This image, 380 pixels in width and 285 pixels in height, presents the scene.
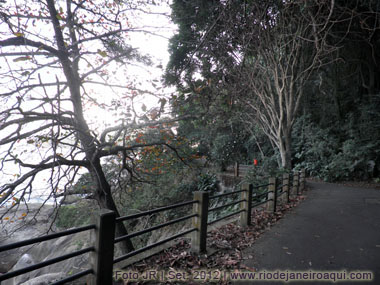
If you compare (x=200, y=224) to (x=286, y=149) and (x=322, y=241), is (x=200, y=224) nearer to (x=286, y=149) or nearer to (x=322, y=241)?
(x=322, y=241)

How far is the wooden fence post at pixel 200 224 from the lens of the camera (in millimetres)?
4328

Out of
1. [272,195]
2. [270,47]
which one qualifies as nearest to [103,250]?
[272,195]

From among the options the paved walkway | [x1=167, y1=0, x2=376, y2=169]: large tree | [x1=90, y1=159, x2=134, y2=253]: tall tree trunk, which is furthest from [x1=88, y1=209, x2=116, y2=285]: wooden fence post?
[x1=167, y1=0, x2=376, y2=169]: large tree

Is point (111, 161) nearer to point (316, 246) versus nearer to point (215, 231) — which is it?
point (215, 231)

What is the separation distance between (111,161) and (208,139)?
1165 cm

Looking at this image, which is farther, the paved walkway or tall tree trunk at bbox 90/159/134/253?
tall tree trunk at bbox 90/159/134/253

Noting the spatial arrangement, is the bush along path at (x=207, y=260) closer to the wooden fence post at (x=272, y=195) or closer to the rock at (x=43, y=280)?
the wooden fence post at (x=272, y=195)

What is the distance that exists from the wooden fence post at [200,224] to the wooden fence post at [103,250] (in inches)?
73.9

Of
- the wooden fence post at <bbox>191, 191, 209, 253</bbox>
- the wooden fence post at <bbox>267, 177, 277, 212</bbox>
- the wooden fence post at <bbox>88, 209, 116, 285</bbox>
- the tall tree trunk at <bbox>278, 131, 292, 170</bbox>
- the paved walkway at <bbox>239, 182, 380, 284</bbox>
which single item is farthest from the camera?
the tall tree trunk at <bbox>278, 131, 292, 170</bbox>

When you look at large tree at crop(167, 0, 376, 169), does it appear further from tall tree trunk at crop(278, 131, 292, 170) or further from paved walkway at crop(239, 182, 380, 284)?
paved walkway at crop(239, 182, 380, 284)

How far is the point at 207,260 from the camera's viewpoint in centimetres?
411

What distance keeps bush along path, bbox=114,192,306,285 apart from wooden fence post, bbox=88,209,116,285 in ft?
2.17

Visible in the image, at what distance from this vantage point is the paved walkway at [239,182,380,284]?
4.06 meters

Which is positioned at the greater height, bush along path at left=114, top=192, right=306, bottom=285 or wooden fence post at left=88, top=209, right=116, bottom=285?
wooden fence post at left=88, top=209, right=116, bottom=285
